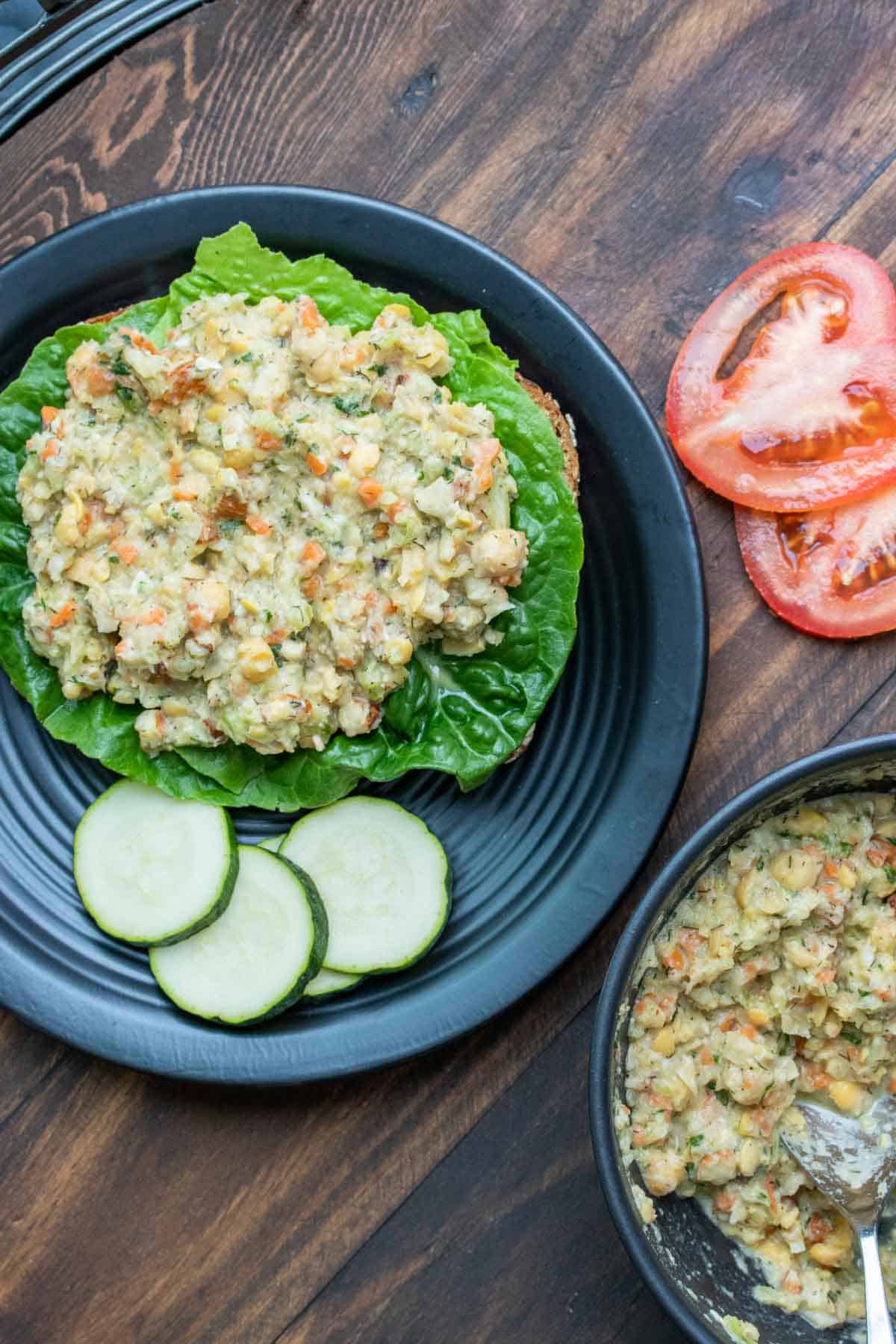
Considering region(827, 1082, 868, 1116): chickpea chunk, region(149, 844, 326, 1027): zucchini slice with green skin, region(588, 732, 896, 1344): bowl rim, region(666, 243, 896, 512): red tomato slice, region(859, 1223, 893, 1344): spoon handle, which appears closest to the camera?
region(588, 732, 896, 1344): bowl rim

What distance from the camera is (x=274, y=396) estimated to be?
2680mm

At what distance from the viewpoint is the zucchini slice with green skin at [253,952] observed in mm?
2852

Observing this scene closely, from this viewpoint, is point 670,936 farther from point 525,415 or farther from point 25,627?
point 25,627

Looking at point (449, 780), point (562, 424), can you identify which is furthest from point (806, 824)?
point (562, 424)

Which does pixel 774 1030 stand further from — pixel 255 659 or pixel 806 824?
pixel 255 659

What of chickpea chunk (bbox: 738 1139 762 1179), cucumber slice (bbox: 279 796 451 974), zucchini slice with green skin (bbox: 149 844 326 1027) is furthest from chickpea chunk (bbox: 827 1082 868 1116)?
zucchini slice with green skin (bbox: 149 844 326 1027)

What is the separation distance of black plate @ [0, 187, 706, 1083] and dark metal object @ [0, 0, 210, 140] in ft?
1.46

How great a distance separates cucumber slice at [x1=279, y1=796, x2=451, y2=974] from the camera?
291cm

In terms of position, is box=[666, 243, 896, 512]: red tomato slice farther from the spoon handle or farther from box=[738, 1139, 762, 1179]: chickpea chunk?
the spoon handle

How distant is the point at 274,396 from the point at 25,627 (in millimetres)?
834

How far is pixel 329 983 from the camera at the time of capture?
2934mm

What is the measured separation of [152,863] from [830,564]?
1.80 meters

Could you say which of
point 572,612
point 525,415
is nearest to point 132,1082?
point 572,612

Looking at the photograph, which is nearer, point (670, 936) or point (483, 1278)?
point (670, 936)
